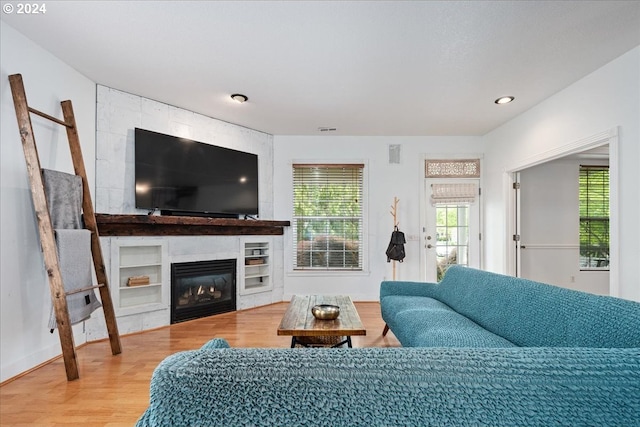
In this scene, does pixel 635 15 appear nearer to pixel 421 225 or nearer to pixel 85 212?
pixel 421 225

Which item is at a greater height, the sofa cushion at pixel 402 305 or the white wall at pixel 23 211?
the white wall at pixel 23 211

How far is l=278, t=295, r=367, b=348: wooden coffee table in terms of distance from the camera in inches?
79.9

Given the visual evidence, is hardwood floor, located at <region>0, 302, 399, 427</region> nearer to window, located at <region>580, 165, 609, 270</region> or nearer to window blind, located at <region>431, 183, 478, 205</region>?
window blind, located at <region>431, 183, 478, 205</region>

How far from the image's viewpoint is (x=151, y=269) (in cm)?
359

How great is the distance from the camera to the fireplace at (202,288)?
12.1 feet

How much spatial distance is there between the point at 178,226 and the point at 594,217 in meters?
6.57

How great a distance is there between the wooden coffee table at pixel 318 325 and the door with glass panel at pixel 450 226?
2.54 metres

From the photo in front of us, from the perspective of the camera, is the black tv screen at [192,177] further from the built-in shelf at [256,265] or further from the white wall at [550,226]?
the white wall at [550,226]

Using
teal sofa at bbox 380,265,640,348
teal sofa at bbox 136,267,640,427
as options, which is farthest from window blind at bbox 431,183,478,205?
teal sofa at bbox 136,267,640,427

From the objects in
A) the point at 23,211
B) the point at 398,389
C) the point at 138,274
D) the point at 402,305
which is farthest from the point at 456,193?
the point at 23,211

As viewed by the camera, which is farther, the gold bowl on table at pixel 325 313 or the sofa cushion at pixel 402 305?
the sofa cushion at pixel 402 305

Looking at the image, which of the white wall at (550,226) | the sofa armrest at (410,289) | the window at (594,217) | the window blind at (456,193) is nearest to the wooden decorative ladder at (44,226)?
the sofa armrest at (410,289)

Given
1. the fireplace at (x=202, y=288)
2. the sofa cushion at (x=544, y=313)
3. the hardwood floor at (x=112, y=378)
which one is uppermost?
the sofa cushion at (x=544, y=313)

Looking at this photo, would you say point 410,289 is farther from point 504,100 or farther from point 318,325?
point 504,100
